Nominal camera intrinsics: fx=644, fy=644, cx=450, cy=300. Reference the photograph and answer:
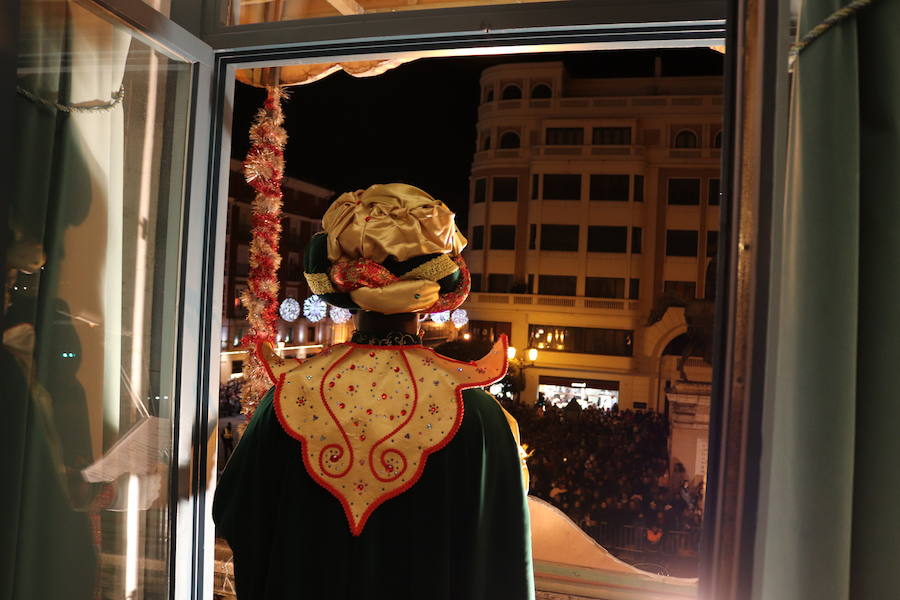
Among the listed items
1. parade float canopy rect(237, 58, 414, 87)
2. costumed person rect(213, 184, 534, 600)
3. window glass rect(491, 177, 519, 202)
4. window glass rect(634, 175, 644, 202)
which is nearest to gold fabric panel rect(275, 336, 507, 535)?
costumed person rect(213, 184, 534, 600)

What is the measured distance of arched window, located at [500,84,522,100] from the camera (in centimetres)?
186

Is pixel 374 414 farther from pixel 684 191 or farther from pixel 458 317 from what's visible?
pixel 684 191

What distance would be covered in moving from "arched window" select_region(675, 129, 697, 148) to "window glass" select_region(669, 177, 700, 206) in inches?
3.8

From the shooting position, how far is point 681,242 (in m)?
1.80

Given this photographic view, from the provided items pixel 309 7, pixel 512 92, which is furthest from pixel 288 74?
pixel 512 92

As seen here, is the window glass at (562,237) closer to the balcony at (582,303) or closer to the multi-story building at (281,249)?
the balcony at (582,303)

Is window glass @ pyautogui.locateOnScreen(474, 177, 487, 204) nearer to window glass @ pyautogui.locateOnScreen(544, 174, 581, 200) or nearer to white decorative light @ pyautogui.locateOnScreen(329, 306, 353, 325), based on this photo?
window glass @ pyautogui.locateOnScreen(544, 174, 581, 200)

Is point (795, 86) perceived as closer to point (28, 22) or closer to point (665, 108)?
point (665, 108)

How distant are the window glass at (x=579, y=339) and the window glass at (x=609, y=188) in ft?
1.23

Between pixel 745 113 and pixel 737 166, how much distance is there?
68 mm

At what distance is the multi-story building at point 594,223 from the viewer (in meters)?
1.80

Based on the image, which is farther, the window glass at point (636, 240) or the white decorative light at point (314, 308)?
the window glass at point (636, 240)

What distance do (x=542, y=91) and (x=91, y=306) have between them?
129cm

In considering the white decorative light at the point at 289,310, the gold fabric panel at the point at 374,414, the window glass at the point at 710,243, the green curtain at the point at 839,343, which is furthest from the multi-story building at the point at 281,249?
the green curtain at the point at 839,343
